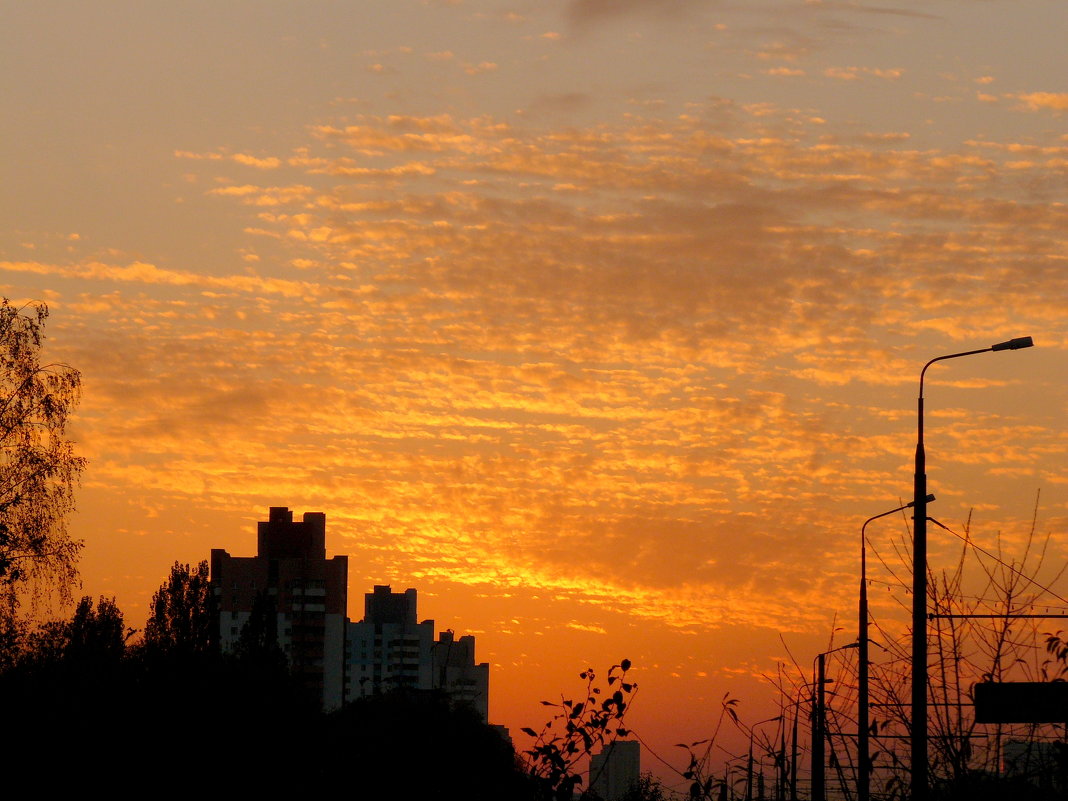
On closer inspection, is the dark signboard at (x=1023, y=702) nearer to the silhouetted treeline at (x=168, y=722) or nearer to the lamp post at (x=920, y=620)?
the lamp post at (x=920, y=620)

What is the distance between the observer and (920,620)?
68.0 ft

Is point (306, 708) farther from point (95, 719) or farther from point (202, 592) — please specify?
point (202, 592)

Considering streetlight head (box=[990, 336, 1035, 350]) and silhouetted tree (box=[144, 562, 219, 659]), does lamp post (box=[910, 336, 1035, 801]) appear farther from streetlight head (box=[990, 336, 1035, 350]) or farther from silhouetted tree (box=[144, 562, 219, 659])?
silhouetted tree (box=[144, 562, 219, 659])

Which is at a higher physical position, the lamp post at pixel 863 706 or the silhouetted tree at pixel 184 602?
the silhouetted tree at pixel 184 602

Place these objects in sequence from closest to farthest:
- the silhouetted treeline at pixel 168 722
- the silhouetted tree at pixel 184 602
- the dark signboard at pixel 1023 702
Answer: the dark signboard at pixel 1023 702, the silhouetted treeline at pixel 168 722, the silhouetted tree at pixel 184 602

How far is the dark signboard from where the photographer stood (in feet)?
58.3

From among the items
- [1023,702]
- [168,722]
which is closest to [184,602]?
[168,722]

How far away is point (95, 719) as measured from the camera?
106 ft

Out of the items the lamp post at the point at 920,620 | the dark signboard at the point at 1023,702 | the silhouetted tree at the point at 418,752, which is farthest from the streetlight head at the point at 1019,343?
the silhouetted tree at the point at 418,752

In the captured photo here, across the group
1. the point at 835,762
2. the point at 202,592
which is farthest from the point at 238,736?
the point at 202,592

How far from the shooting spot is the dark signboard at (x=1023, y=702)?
699 inches

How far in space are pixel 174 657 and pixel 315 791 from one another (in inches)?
195

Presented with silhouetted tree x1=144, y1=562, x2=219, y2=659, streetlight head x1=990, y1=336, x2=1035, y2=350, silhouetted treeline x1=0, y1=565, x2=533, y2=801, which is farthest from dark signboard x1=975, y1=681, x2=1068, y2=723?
silhouetted tree x1=144, y1=562, x2=219, y2=659

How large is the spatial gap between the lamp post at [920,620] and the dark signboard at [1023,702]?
4.62 feet
